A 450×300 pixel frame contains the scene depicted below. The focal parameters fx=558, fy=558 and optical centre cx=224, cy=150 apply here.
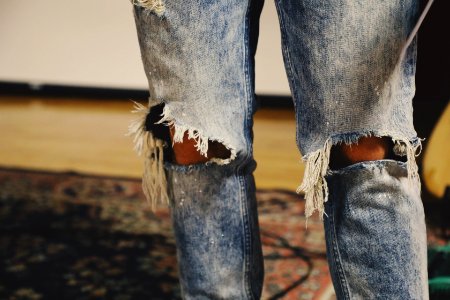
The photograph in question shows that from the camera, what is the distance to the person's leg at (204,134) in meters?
0.60

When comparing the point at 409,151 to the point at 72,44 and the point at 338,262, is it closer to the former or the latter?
the point at 338,262

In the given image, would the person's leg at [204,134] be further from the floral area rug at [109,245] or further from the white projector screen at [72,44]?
the white projector screen at [72,44]

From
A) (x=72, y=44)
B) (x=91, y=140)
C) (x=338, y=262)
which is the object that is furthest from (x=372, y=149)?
(x=72, y=44)

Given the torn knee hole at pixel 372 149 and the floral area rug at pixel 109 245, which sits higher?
the torn knee hole at pixel 372 149

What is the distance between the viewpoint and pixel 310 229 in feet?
4.39

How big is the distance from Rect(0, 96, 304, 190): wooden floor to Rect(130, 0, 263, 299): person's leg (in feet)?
3.09

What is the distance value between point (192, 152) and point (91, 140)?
1653mm

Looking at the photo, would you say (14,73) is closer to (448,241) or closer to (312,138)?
(448,241)

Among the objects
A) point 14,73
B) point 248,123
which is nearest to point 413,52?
point 248,123

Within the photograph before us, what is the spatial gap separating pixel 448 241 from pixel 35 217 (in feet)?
3.30

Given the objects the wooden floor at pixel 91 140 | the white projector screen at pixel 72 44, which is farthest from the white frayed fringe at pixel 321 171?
the white projector screen at pixel 72 44

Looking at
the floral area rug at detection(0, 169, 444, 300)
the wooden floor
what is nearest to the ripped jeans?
the floral area rug at detection(0, 169, 444, 300)

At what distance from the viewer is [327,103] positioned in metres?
0.58

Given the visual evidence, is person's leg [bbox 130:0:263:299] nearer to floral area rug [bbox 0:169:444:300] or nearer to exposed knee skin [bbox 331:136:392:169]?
exposed knee skin [bbox 331:136:392:169]
